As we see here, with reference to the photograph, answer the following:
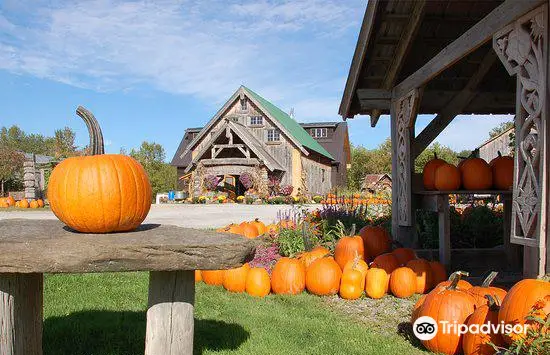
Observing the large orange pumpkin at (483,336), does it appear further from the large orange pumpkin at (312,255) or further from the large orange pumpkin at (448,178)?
the large orange pumpkin at (448,178)

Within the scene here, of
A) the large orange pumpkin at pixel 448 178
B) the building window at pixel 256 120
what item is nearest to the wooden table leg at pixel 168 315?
the large orange pumpkin at pixel 448 178

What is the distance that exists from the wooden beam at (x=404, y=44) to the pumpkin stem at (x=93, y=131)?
432cm

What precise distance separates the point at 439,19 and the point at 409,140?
68.1 inches

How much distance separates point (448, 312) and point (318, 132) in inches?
1378

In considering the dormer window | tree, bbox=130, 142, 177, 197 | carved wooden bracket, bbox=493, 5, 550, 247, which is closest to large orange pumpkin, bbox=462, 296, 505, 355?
carved wooden bracket, bbox=493, 5, 550, 247

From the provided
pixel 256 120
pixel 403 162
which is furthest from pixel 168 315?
pixel 256 120

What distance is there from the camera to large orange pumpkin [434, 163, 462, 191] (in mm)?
6035

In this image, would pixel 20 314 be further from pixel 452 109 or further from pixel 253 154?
pixel 253 154

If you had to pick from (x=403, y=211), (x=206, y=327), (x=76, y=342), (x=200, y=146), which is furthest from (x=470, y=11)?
(x=200, y=146)

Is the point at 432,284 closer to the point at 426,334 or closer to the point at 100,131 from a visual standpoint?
the point at 426,334

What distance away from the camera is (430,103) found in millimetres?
8055

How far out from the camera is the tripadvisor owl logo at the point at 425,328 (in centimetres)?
364

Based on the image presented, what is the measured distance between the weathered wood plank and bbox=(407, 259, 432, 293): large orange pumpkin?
3.15 m

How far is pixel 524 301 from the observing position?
9.81ft
